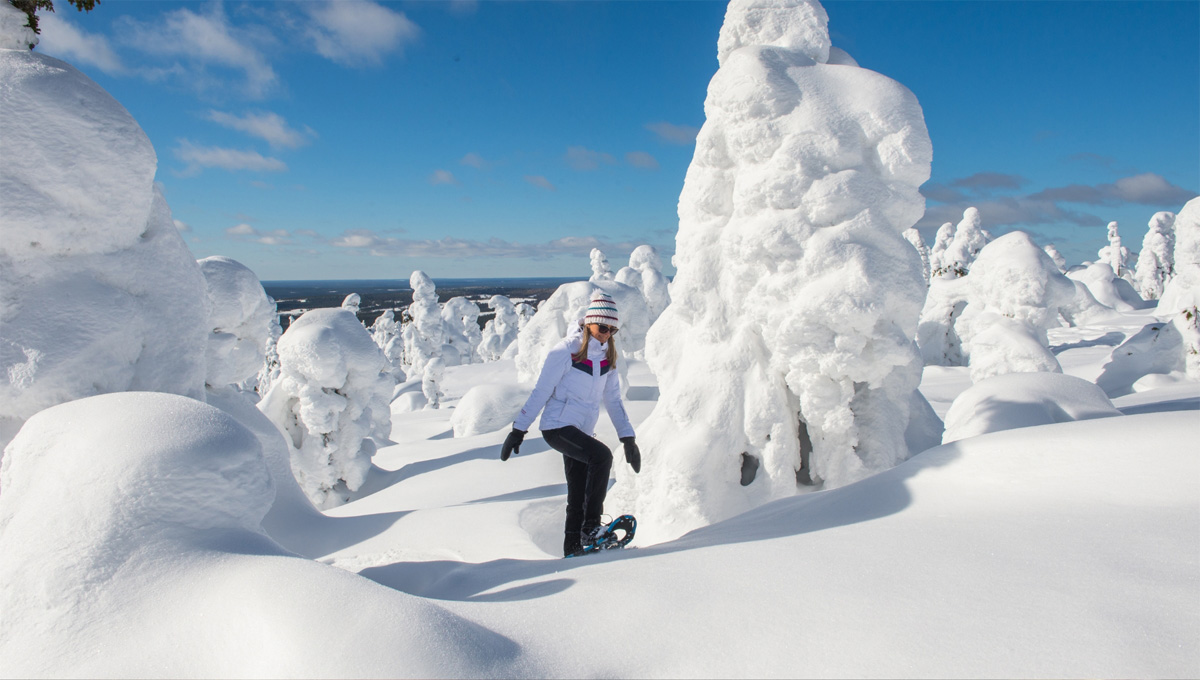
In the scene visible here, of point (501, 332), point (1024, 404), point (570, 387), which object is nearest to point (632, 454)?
point (570, 387)

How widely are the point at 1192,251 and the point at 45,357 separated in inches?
804

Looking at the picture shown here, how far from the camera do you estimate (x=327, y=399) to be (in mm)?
13867

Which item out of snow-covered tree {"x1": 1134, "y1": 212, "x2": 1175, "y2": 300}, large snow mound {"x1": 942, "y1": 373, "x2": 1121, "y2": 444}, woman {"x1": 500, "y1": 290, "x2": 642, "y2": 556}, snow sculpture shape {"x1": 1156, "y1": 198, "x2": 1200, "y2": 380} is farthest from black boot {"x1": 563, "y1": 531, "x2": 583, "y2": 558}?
snow-covered tree {"x1": 1134, "y1": 212, "x2": 1175, "y2": 300}

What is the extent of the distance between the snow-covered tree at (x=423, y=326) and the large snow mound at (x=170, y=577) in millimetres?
33927

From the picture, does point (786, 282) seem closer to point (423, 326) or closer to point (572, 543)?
point (572, 543)

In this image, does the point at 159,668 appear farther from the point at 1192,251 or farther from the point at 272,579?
the point at 1192,251

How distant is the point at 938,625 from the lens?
2.19m

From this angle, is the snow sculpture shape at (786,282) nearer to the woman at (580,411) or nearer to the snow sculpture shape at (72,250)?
the woman at (580,411)

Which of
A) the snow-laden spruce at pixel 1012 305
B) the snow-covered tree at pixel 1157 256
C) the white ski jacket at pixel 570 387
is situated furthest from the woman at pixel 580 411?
the snow-covered tree at pixel 1157 256

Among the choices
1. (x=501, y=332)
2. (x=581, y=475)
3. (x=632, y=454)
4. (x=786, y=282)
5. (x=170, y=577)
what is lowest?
(x=170, y=577)

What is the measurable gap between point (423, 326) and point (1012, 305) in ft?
100

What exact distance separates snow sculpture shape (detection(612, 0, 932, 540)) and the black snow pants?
5.70 feet

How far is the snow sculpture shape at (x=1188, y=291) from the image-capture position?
476 inches

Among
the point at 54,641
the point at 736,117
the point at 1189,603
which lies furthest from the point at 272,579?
the point at 736,117
